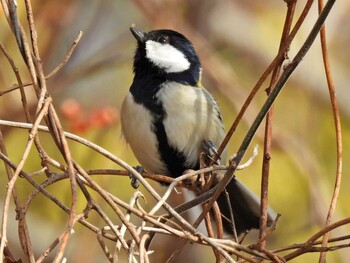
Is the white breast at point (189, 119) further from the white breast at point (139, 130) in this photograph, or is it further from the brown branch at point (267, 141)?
the brown branch at point (267, 141)

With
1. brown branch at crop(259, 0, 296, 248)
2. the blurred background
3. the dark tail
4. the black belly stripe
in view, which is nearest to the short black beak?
the blurred background

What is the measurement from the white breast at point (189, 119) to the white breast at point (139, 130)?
53 mm

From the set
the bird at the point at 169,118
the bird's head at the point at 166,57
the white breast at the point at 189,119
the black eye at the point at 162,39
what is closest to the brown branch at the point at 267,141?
the bird at the point at 169,118

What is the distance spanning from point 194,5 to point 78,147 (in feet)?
2.50

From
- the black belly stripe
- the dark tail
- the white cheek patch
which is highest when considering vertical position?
the white cheek patch

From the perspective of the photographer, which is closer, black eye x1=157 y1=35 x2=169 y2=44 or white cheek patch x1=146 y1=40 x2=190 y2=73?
white cheek patch x1=146 y1=40 x2=190 y2=73

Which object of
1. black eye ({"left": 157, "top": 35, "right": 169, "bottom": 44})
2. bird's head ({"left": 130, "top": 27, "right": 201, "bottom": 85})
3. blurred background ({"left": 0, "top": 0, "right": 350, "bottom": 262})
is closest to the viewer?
bird's head ({"left": 130, "top": 27, "right": 201, "bottom": 85})

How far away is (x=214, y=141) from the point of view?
2.27 m

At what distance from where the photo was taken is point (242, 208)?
2.09m

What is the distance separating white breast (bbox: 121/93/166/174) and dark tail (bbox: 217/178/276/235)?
262 millimetres

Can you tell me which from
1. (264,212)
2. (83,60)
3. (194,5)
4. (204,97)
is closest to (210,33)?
(194,5)

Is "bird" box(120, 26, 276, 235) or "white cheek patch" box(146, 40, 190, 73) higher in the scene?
"white cheek patch" box(146, 40, 190, 73)

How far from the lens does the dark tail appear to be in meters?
2.02

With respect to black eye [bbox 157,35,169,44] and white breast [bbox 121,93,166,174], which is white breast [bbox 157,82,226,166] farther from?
black eye [bbox 157,35,169,44]
